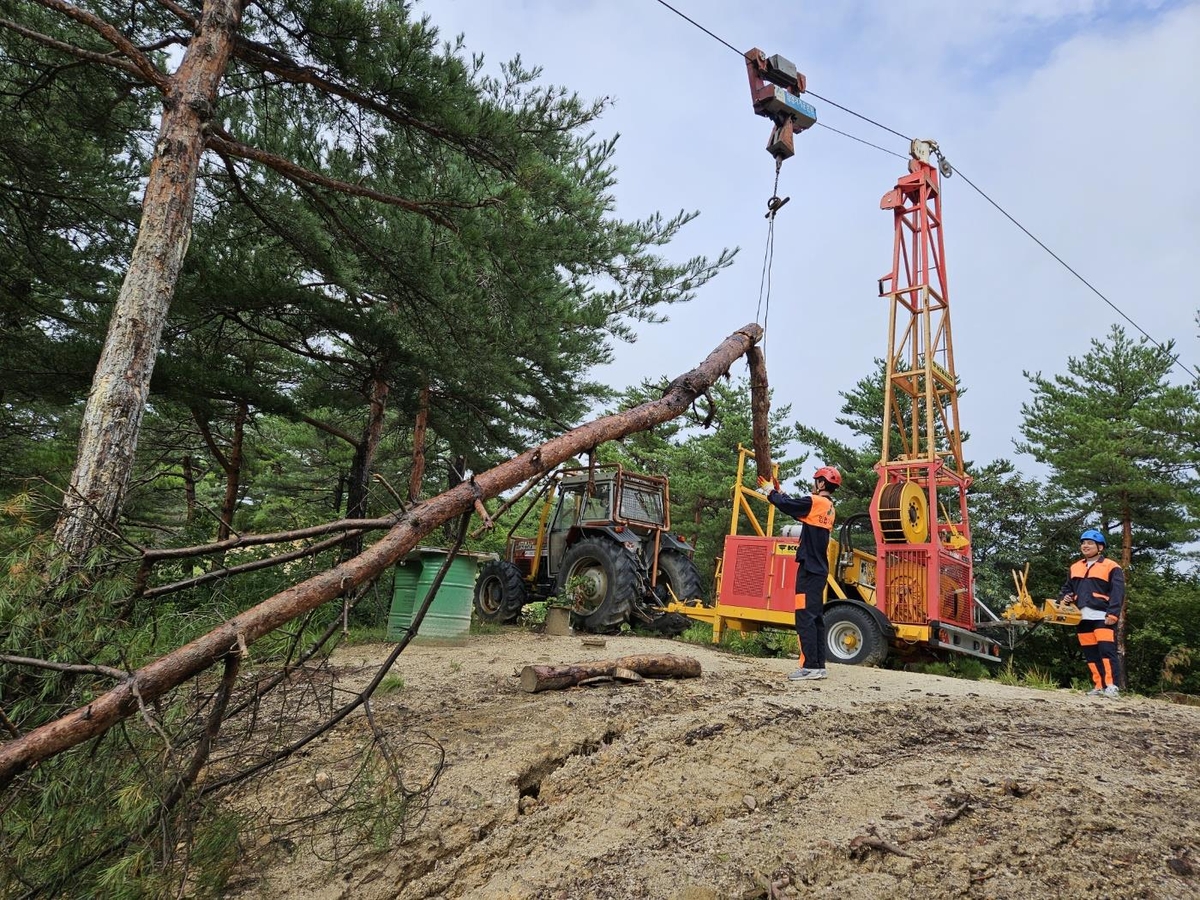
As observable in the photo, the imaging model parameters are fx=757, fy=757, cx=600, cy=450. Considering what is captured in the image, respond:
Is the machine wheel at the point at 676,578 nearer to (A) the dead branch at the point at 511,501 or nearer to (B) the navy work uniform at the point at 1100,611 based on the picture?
(B) the navy work uniform at the point at 1100,611

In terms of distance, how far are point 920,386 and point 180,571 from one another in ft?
31.2

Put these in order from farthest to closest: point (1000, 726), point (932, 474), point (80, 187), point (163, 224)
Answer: point (932, 474), point (80, 187), point (163, 224), point (1000, 726)

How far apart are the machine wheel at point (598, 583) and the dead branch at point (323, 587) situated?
4.94m

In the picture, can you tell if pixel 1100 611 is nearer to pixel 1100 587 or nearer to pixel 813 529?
pixel 1100 587

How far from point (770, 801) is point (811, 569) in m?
3.17

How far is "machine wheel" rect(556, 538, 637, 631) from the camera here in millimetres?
9070

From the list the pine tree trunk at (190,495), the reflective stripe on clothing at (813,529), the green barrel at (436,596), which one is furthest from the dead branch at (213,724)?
the green barrel at (436,596)

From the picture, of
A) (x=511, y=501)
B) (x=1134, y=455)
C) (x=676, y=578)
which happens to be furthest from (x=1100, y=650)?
(x=1134, y=455)

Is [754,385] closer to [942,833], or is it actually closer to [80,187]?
[942,833]

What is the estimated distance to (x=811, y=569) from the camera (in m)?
6.17

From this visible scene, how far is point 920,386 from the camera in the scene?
10641 millimetres

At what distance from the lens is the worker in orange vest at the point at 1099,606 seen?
6668 mm

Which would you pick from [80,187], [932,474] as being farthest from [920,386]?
[80,187]

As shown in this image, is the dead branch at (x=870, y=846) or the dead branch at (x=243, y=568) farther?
the dead branch at (x=243, y=568)
